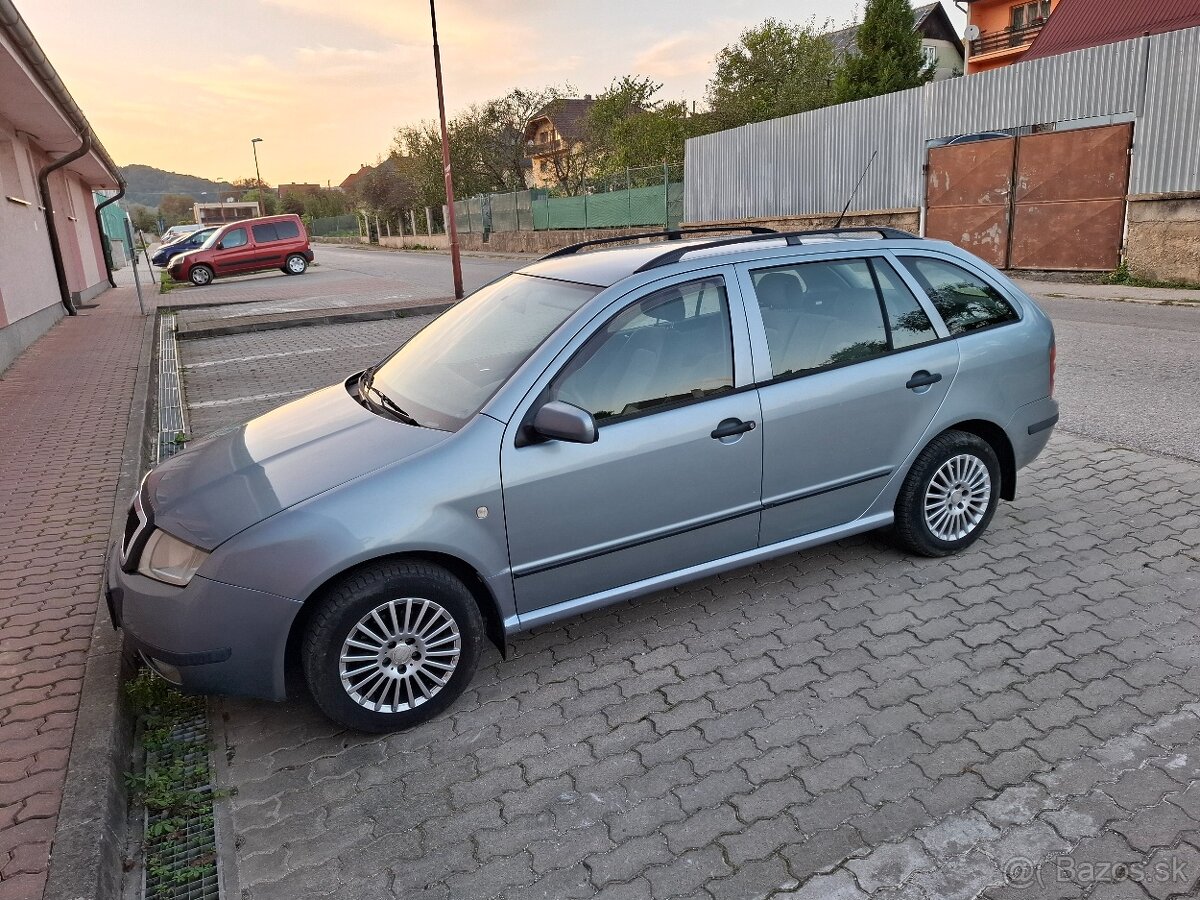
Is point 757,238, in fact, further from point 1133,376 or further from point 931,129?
point 931,129

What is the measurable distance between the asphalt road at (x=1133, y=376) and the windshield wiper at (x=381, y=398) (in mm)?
5014

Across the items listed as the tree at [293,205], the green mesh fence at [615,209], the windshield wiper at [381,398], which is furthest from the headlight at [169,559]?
the tree at [293,205]

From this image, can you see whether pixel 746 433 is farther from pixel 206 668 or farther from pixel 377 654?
pixel 206 668

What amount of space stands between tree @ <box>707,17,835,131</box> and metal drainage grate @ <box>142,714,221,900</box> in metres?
35.5

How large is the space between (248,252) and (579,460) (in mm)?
27191

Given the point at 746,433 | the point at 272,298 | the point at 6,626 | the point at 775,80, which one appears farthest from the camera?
the point at 775,80

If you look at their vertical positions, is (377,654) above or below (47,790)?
above

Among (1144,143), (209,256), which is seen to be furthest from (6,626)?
(209,256)

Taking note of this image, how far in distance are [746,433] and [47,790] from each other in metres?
2.78

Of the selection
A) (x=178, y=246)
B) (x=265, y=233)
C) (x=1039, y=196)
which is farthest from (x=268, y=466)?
(x=178, y=246)

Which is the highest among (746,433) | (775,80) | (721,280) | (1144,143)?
(775,80)

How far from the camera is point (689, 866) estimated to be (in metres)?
2.47

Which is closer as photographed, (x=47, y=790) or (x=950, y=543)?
(x=47, y=790)

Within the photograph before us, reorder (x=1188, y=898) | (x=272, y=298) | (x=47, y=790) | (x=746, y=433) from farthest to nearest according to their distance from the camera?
1. (x=272, y=298)
2. (x=746, y=433)
3. (x=47, y=790)
4. (x=1188, y=898)
